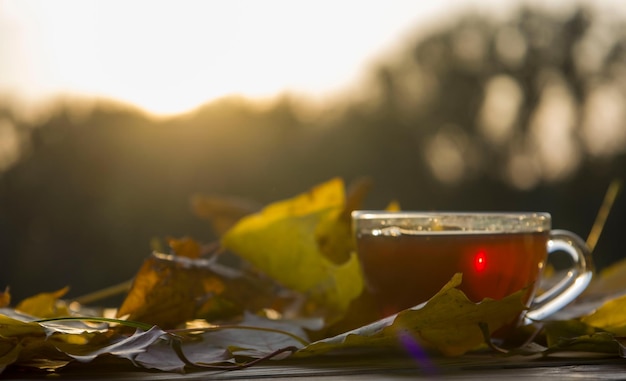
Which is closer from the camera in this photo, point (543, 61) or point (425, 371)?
point (425, 371)

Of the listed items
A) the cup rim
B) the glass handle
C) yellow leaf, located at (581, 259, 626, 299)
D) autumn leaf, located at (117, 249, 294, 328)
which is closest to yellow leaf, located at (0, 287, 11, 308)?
autumn leaf, located at (117, 249, 294, 328)

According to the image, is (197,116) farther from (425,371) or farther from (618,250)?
(425,371)

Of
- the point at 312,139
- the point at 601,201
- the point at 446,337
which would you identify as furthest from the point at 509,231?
the point at 601,201

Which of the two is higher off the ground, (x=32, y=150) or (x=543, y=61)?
(x=543, y=61)

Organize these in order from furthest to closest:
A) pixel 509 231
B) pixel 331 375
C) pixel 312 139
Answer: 1. pixel 312 139
2. pixel 509 231
3. pixel 331 375

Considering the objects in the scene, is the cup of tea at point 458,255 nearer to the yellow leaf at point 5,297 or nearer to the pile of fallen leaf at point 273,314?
the pile of fallen leaf at point 273,314

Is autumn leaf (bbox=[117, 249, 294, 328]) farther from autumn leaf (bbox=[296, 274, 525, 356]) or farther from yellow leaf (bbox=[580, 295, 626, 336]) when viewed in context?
yellow leaf (bbox=[580, 295, 626, 336])

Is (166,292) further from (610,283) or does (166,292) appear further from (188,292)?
(610,283)
